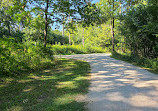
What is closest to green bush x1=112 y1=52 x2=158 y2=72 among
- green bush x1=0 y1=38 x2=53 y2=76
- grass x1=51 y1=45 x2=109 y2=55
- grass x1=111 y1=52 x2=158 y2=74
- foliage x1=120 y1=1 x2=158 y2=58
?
grass x1=111 y1=52 x2=158 y2=74

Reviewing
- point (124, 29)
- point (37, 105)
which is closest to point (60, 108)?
point (37, 105)

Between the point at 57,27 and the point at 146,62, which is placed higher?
the point at 57,27

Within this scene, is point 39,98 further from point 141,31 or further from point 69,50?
point 69,50

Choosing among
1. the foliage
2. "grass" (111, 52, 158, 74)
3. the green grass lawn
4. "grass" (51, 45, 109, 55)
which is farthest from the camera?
"grass" (51, 45, 109, 55)

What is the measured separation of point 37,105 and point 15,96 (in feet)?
3.59

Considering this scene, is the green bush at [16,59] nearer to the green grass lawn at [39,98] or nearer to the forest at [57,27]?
the forest at [57,27]

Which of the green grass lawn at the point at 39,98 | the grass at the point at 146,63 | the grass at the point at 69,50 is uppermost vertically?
the grass at the point at 69,50

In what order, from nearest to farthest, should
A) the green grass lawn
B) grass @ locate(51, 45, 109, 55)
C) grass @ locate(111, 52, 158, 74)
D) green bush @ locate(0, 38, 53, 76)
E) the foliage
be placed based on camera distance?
the green grass lawn, green bush @ locate(0, 38, 53, 76), grass @ locate(111, 52, 158, 74), the foliage, grass @ locate(51, 45, 109, 55)

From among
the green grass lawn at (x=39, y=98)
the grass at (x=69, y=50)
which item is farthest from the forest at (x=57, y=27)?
the grass at (x=69, y=50)

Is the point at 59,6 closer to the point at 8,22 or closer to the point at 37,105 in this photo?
the point at 37,105

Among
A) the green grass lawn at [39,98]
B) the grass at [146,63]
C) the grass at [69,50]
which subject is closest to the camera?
the green grass lawn at [39,98]

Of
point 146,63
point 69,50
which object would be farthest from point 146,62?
point 69,50

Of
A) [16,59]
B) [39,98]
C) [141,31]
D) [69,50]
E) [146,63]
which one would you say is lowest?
[39,98]

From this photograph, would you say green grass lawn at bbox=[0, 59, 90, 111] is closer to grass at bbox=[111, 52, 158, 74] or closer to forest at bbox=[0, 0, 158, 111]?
forest at bbox=[0, 0, 158, 111]
